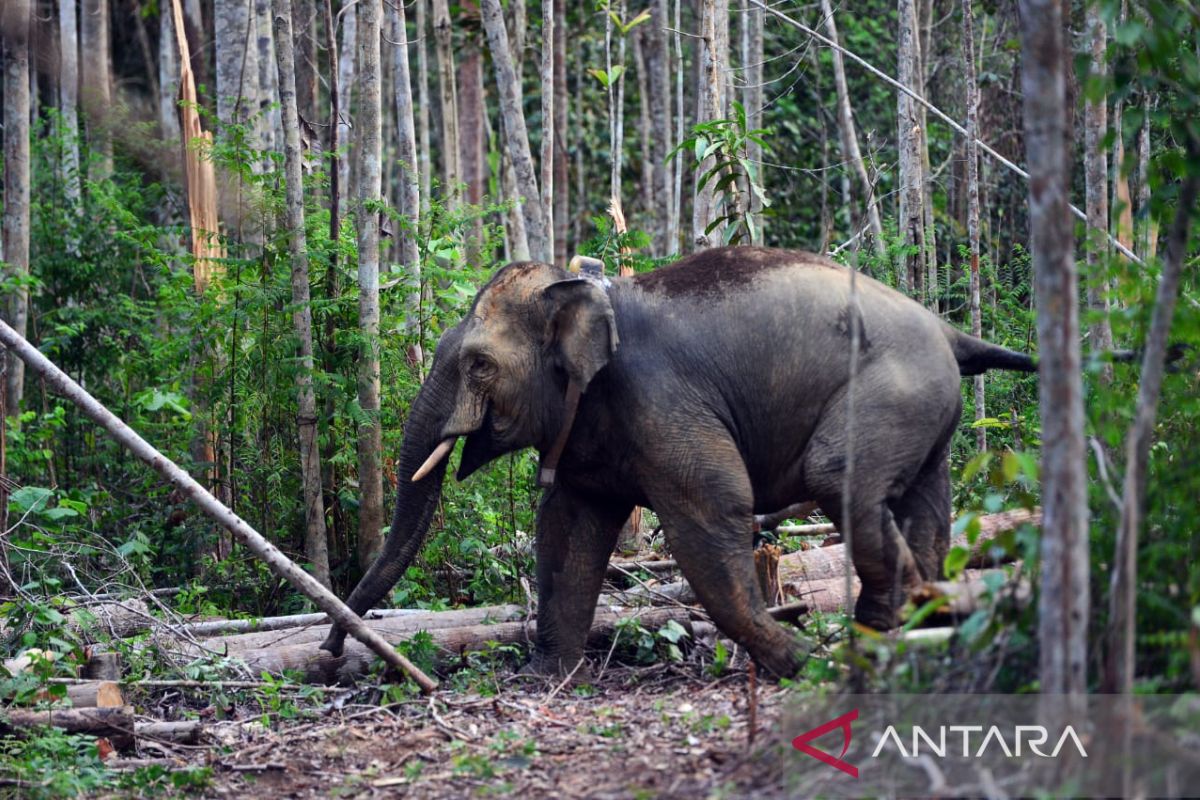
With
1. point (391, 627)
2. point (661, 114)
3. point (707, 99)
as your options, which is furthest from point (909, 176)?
point (661, 114)

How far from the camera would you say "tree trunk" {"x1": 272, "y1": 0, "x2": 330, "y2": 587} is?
9.08m

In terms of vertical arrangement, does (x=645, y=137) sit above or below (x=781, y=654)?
above

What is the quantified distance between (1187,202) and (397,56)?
825cm

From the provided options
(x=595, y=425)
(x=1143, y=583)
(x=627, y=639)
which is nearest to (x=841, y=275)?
(x=595, y=425)

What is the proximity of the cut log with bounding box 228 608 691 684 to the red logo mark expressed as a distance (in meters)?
2.77

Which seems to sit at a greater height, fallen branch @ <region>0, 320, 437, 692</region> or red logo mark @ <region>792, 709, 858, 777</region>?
fallen branch @ <region>0, 320, 437, 692</region>

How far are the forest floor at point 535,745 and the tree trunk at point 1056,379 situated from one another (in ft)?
3.76

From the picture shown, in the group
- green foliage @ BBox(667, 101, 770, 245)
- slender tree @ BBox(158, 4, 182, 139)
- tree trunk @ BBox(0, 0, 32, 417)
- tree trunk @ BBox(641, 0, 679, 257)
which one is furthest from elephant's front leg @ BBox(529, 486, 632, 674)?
slender tree @ BBox(158, 4, 182, 139)

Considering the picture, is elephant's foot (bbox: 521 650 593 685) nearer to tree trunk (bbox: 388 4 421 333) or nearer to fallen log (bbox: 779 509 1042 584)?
fallen log (bbox: 779 509 1042 584)

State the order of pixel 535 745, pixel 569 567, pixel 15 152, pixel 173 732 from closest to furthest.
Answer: pixel 535 745
pixel 173 732
pixel 569 567
pixel 15 152

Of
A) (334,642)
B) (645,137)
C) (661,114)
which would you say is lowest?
(334,642)

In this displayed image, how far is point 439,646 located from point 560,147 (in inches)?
478

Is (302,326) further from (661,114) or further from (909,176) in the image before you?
(661,114)

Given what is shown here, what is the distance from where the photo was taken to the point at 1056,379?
4195 millimetres
